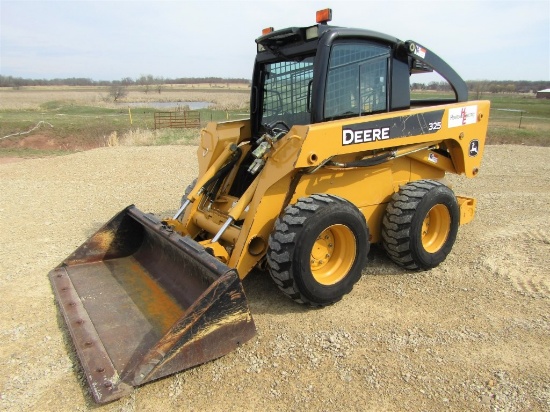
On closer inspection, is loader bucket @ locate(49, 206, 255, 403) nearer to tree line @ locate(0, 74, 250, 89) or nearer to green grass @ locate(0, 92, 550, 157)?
green grass @ locate(0, 92, 550, 157)

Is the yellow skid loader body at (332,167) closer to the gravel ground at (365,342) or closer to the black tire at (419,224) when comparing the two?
the black tire at (419,224)

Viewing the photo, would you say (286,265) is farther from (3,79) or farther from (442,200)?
(3,79)

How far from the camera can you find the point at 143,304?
151 inches

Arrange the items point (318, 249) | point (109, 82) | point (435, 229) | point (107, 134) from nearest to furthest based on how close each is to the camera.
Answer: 1. point (318, 249)
2. point (435, 229)
3. point (107, 134)
4. point (109, 82)

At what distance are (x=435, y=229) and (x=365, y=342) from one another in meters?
1.96

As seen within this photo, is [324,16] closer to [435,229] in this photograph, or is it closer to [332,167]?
[332,167]

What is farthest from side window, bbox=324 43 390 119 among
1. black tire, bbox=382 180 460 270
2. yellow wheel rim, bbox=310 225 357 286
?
yellow wheel rim, bbox=310 225 357 286

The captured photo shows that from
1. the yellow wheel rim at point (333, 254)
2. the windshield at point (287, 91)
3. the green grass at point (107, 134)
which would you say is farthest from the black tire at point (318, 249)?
the green grass at point (107, 134)

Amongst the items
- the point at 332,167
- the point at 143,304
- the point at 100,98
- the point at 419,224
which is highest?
the point at 100,98

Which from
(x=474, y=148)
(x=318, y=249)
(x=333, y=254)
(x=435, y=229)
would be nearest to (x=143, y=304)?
(x=318, y=249)

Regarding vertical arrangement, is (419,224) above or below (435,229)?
above

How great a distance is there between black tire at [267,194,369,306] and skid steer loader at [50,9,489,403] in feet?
0.04

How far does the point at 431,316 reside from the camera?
3.88m

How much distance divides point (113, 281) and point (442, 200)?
3.35m
